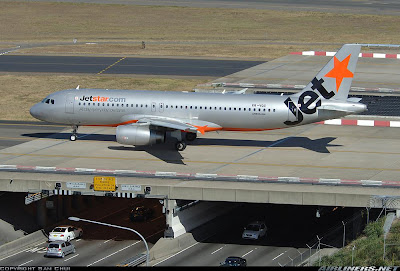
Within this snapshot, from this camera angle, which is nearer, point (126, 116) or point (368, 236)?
point (368, 236)

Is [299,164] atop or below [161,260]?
atop

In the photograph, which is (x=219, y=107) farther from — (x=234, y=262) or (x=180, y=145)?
(x=234, y=262)

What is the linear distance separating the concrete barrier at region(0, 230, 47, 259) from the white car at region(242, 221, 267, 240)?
1923 cm

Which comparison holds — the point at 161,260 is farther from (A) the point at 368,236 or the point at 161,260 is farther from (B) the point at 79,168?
(A) the point at 368,236

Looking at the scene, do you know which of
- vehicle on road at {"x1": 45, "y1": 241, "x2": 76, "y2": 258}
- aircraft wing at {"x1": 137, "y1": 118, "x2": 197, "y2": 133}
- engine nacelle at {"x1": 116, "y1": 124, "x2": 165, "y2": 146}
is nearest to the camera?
vehicle on road at {"x1": 45, "y1": 241, "x2": 76, "y2": 258}

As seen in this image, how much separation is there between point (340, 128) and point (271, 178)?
81.0ft

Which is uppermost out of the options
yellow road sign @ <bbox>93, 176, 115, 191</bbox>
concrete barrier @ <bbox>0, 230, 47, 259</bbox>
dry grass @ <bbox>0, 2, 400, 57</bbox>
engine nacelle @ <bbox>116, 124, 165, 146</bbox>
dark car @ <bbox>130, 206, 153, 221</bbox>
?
dry grass @ <bbox>0, 2, 400, 57</bbox>

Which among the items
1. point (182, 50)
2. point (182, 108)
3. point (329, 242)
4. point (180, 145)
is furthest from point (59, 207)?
point (182, 50)

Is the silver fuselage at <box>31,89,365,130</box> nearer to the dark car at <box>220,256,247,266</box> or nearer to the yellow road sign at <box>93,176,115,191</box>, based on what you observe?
the yellow road sign at <box>93,176,115,191</box>

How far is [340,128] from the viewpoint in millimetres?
92188

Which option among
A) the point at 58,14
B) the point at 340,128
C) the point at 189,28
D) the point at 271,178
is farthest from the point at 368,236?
the point at 58,14

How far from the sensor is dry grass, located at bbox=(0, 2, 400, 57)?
536 feet

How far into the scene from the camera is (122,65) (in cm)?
13662

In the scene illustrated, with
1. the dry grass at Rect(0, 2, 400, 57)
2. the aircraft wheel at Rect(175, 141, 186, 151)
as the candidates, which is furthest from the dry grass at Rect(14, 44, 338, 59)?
the aircraft wheel at Rect(175, 141, 186, 151)
